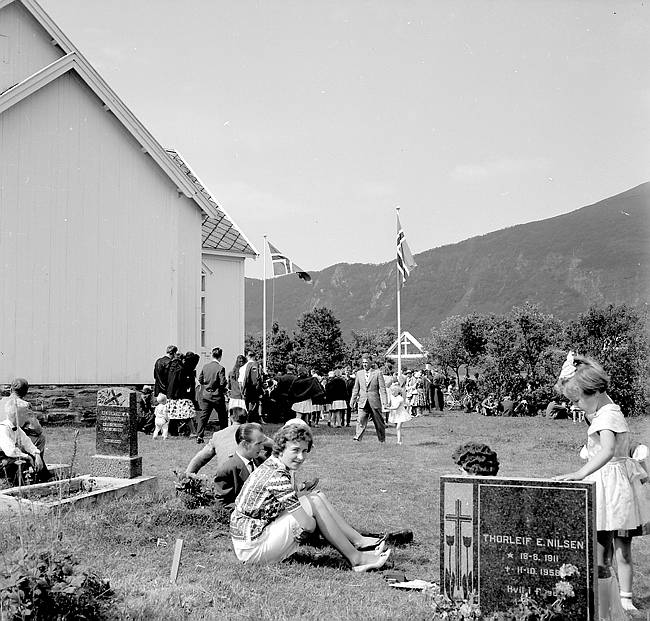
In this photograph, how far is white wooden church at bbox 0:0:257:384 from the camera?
669 inches

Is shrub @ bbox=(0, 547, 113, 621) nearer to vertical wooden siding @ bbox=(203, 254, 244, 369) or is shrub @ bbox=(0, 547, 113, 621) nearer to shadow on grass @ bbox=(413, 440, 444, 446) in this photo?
shadow on grass @ bbox=(413, 440, 444, 446)

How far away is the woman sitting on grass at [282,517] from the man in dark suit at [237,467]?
1.47 m

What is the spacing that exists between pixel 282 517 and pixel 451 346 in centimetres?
6376

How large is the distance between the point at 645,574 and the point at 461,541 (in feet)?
8.49

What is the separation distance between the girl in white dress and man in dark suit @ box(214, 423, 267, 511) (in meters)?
3.59

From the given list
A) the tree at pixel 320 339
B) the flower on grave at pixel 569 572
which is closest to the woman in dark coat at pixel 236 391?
the flower on grave at pixel 569 572

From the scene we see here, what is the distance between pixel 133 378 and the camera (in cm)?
1866

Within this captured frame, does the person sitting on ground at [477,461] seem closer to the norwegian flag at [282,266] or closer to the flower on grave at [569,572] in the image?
the flower on grave at [569,572]

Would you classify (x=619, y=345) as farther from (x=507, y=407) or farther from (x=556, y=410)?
(x=507, y=407)

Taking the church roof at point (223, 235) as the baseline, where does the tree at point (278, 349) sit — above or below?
below

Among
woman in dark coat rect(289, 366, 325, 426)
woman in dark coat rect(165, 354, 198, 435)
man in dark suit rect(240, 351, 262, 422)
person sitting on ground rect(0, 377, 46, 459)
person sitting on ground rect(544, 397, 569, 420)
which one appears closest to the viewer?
person sitting on ground rect(0, 377, 46, 459)

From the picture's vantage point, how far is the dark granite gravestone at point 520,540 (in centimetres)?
475

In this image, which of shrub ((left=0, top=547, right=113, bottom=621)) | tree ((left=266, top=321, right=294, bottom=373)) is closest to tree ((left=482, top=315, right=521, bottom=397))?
shrub ((left=0, top=547, right=113, bottom=621))

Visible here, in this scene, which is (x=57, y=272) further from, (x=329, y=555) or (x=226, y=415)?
→ (x=329, y=555)
